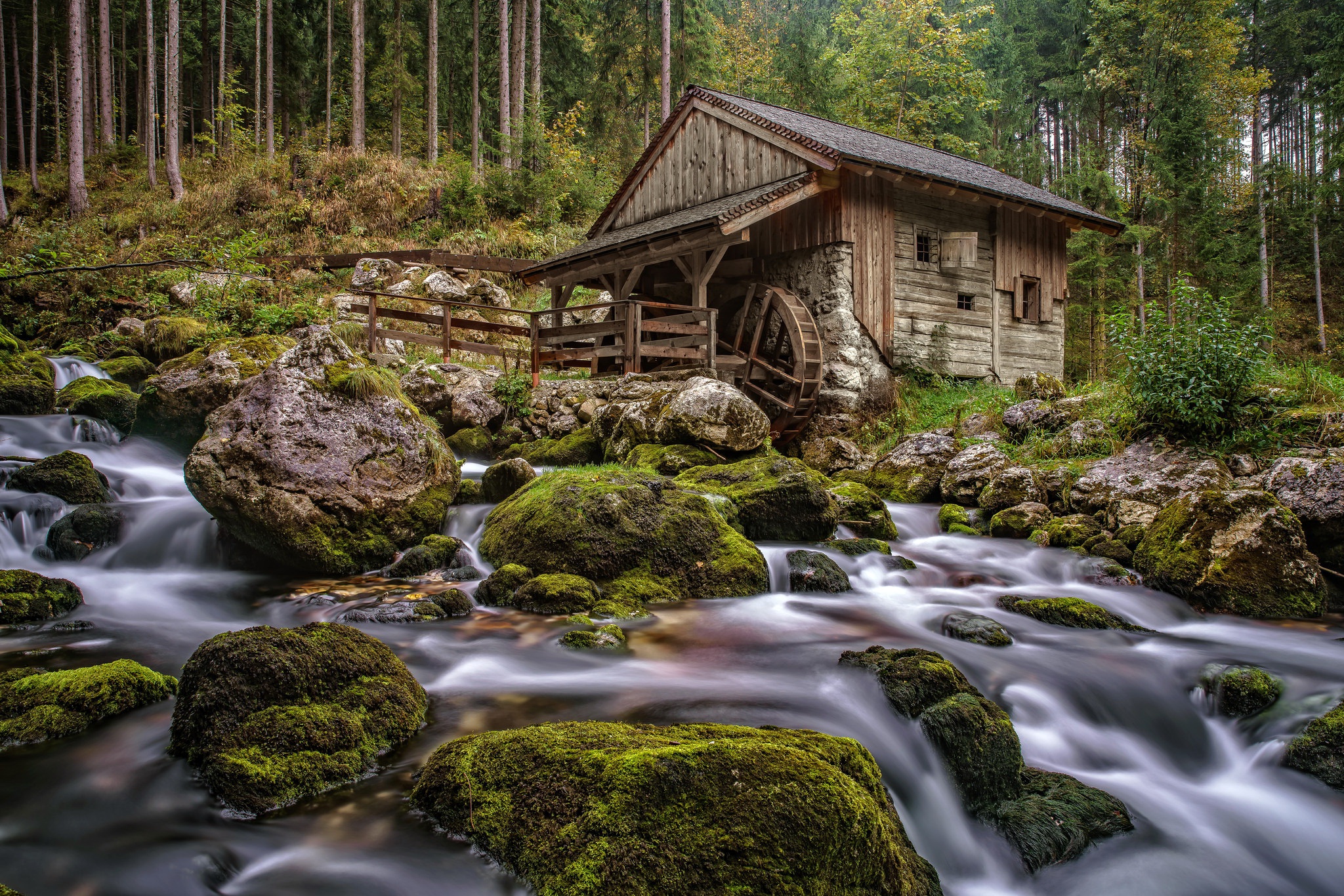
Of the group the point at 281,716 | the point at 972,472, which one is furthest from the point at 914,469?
the point at 281,716

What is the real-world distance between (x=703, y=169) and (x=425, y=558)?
513 inches

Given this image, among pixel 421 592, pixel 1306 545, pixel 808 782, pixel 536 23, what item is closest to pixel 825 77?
pixel 536 23

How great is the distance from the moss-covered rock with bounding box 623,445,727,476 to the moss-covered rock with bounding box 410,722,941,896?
688cm

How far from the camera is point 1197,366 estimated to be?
8805 millimetres

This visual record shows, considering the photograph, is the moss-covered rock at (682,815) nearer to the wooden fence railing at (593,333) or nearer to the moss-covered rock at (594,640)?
the moss-covered rock at (594,640)

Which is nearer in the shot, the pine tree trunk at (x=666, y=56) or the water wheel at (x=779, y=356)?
the water wheel at (x=779, y=356)

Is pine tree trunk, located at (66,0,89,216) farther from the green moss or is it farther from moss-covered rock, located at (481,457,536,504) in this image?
moss-covered rock, located at (481,457,536,504)

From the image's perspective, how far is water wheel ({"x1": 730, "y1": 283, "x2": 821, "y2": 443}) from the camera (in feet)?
44.5

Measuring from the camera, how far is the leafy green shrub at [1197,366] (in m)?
8.66

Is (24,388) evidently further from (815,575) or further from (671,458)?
(815,575)

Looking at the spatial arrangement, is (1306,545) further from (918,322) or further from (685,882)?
Result: (918,322)

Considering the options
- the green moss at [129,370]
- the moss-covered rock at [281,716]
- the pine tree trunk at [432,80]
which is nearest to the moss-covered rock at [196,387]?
the green moss at [129,370]

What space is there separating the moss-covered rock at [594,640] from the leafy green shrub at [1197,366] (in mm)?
7536

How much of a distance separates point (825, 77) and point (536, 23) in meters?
11.7
